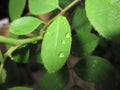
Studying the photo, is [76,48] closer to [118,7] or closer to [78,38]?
[78,38]

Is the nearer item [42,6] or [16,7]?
[42,6]

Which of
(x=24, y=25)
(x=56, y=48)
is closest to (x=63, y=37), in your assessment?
(x=56, y=48)

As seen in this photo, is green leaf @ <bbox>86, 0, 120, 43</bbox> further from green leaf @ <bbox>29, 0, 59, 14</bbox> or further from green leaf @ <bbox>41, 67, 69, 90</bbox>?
green leaf @ <bbox>41, 67, 69, 90</bbox>

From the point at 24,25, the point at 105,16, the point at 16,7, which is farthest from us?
the point at 16,7

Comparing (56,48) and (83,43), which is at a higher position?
(56,48)

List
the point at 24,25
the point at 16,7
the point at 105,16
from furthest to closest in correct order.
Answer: the point at 16,7
the point at 24,25
the point at 105,16

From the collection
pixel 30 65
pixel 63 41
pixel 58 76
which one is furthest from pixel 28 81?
pixel 63 41

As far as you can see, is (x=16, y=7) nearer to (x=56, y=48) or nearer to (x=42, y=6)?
(x=42, y=6)

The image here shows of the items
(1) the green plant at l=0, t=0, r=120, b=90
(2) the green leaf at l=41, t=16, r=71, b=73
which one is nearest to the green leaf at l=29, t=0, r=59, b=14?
(1) the green plant at l=0, t=0, r=120, b=90
